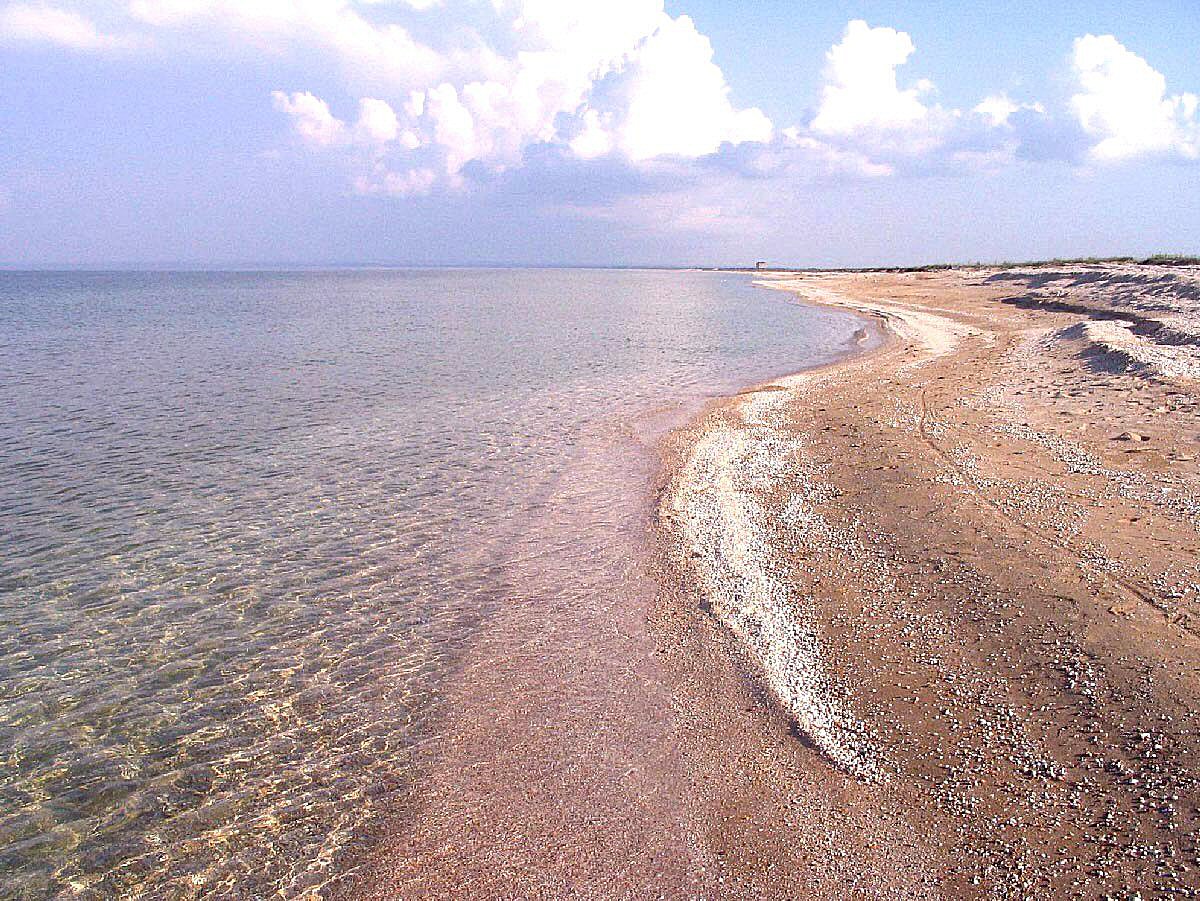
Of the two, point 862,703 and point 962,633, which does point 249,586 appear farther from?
point 962,633

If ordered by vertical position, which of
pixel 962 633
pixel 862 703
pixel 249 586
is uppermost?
pixel 962 633

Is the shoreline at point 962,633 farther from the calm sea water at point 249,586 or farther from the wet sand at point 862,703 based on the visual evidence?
the calm sea water at point 249,586

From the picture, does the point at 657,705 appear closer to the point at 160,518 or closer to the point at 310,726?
the point at 310,726

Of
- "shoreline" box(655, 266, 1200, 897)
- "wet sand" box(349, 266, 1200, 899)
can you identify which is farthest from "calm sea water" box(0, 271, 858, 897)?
"shoreline" box(655, 266, 1200, 897)

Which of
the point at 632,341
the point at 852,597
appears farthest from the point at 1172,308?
the point at 852,597

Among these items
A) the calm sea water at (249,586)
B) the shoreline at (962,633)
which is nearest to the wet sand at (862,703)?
the shoreline at (962,633)

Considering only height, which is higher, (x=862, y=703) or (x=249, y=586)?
(x=862, y=703)

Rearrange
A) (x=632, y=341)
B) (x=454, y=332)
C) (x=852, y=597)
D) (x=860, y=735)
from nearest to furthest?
1. (x=860, y=735)
2. (x=852, y=597)
3. (x=632, y=341)
4. (x=454, y=332)

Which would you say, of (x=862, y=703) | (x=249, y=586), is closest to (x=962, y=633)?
(x=862, y=703)
